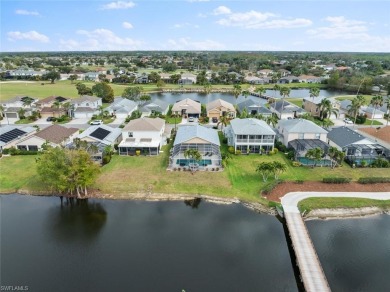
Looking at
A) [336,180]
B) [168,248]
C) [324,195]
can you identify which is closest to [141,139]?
[168,248]

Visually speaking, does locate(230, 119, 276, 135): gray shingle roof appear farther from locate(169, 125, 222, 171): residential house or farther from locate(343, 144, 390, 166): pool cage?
locate(343, 144, 390, 166): pool cage

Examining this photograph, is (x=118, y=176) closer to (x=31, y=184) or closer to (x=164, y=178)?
(x=164, y=178)

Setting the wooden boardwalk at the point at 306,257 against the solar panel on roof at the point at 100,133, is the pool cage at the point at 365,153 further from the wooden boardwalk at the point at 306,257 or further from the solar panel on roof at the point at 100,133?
the solar panel on roof at the point at 100,133

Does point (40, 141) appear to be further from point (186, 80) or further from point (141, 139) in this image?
point (186, 80)

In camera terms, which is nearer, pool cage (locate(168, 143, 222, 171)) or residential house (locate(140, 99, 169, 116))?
pool cage (locate(168, 143, 222, 171))

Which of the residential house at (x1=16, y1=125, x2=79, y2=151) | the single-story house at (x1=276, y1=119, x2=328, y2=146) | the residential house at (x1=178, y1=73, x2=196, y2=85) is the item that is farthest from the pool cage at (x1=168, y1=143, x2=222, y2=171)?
the residential house at (x1=178, y1=73, x2=196, y2=85)

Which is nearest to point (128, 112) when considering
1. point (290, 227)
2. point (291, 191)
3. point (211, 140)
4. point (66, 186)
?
point (211, 140)
